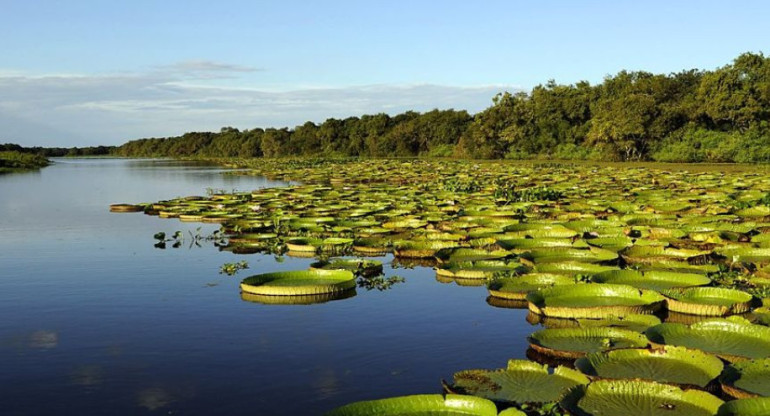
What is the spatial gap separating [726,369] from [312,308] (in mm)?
4530

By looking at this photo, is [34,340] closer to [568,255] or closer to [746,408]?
[746,408]

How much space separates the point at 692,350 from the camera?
5.60 meters

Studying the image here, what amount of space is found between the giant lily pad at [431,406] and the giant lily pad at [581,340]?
1.73 meters

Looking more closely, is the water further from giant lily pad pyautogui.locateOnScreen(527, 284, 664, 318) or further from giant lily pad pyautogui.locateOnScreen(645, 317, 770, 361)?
giant lily pad pyautogui.locateOnScreen(645, 317, 770, 361)

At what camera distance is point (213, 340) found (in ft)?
22.6

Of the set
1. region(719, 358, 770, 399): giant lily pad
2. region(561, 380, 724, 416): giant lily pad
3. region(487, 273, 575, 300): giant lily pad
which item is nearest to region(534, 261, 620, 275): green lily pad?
region(487, 273, 575, 300): giant lily pad

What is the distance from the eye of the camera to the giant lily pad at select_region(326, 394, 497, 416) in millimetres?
4512

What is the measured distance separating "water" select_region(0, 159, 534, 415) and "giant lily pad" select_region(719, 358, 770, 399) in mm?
1813

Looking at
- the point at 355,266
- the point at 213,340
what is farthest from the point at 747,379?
the point at 355,266

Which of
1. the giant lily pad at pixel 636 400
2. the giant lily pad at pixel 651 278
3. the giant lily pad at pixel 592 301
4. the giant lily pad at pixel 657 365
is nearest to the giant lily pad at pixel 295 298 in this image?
the giant lily pad at pixel 592 301

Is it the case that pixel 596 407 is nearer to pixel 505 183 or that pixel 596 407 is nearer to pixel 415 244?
pixel 415 244

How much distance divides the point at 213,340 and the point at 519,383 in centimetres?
319

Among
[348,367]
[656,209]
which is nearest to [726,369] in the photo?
[348,367]

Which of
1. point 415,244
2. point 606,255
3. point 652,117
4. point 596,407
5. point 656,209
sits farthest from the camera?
point 652,117
